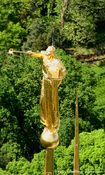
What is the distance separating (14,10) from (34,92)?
30.9 metres

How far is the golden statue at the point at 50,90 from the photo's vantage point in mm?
7137

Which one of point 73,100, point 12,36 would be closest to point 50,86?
point 73,100

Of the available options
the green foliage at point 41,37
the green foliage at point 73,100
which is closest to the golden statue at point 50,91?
the green foliage at point 73,100

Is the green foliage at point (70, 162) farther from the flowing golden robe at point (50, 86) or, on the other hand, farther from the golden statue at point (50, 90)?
the flowing golden robe at point (50, 86)

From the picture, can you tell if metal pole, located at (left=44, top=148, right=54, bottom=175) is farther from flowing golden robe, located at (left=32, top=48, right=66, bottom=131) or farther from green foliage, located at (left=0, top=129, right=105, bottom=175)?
green foliage, located at (left=0, top=129, right=105, bottom=175)

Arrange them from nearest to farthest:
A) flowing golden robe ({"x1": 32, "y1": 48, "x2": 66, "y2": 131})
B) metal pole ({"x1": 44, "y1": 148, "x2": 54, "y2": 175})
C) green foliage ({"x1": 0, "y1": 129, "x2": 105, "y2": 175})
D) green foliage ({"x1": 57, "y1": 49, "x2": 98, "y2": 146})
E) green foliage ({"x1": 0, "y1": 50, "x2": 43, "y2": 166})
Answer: flowing golden robe ({"x1": 32, "y1": 48, "x2": 66, "y2": 131})
metal pole ({"x1": 44, "y1": 148, "x2": 54, "y2": 175})
green foliage ({"x1": 0, "y1": 129, "x2": 105, "y2": 175})
green foliage ({"x1": 57, "y1": 49, "x2": 98, "y2": 146})
green foliage ({"x1": 0, "y1": 50, "x2": 43, "y2": 166})

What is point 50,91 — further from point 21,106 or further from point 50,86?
point 21,106

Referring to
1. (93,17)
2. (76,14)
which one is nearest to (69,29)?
(76,14)

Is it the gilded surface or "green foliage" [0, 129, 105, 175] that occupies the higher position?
the gilded surface

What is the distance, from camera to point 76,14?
55531 millimetres

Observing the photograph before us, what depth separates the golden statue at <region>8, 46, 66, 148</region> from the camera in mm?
7137

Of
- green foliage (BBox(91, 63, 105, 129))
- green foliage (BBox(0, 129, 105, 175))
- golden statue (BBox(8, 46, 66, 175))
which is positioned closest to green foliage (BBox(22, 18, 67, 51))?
green foliage (BBox(91, 63, 105, 129))

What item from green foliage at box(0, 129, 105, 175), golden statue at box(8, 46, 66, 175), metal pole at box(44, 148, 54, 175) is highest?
golden statue at box(8, 46, 66, 175)

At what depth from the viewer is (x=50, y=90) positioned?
7.38 m
